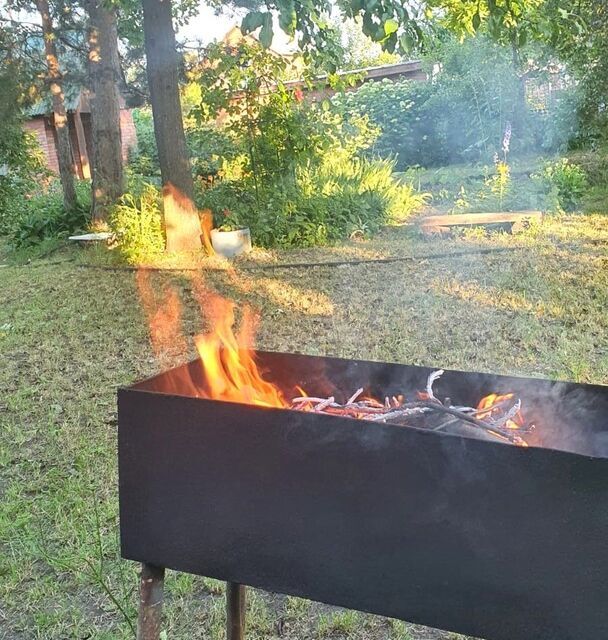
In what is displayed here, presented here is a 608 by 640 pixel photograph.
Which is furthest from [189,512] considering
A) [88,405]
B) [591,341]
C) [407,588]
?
Answer: [591,341]

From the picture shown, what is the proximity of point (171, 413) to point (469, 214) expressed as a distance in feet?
22.9

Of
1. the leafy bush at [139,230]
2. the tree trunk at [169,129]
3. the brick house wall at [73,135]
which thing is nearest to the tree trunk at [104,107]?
the leafy bush at [139,230]

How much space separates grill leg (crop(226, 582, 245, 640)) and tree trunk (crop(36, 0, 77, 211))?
912cm

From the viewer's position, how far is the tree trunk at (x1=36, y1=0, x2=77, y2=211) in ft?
32.4

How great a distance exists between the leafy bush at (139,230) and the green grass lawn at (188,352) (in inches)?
17.0

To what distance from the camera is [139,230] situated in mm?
7773

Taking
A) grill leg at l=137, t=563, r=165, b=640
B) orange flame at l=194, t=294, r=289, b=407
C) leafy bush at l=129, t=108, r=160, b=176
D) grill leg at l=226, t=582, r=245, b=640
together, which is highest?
leafy bush at l=129, t=108, r=160, b=176

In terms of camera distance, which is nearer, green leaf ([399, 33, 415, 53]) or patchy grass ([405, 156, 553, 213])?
green leaf ([399, 33, 415, 53])

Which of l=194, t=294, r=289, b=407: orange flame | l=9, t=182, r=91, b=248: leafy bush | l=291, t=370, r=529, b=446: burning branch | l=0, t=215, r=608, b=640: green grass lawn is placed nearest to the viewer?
l=291, t=370, r=529, b=446: burning branch

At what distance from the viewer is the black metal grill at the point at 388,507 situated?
120 cm

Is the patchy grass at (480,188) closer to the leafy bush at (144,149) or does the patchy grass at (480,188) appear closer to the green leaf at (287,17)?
the leafy bush at (144,149)

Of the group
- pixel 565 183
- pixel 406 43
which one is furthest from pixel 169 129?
pixel 406 43

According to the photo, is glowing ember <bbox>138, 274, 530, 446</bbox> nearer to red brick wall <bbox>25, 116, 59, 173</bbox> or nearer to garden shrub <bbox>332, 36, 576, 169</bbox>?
garden shrub <bbox>332, 36, 576, 169</bbox>

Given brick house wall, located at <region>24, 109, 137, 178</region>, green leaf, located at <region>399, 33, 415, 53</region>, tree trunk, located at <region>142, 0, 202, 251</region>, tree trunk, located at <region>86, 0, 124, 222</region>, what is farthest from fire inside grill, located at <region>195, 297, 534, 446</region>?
brick house wall, located at <region>24, 109, 137, 178</region>
